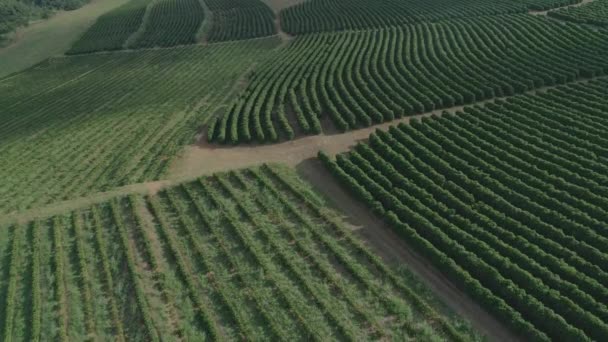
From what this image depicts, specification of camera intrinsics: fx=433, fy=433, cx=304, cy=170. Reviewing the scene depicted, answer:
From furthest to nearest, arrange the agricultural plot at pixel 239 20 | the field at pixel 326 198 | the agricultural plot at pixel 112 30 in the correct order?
the agricultural plot at pixel 112 30, the agricultural plot at pixel 239 20, the field at pixel 326 198

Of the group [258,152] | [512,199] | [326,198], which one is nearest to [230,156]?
[258,152]

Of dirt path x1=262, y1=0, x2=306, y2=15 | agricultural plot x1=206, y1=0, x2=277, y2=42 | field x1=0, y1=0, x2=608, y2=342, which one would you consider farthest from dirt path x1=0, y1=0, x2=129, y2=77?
dirt path x1=262, y1=0, x2=306, y2=15

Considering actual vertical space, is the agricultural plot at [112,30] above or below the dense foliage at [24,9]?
below

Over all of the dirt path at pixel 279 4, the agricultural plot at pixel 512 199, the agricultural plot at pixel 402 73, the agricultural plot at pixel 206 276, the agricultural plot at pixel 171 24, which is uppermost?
the dirt path at pixel 279 4

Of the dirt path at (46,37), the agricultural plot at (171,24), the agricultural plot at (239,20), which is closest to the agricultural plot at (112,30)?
the agricultural plot at (171,24)

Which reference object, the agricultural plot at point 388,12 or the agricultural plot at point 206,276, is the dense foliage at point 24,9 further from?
the agricultural plot at point 206,276

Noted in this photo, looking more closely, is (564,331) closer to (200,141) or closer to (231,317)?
(231,317)

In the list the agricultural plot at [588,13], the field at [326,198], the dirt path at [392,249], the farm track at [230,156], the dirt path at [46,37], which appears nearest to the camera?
the dirt path at [392,249]
